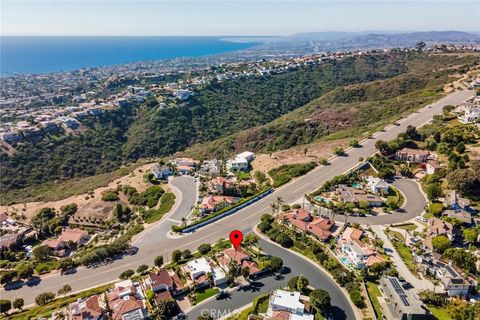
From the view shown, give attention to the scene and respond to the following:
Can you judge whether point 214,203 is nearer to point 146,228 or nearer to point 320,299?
point 146,228

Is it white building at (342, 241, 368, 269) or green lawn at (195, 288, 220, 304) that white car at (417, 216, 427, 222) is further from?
green lawn at (195, 288, 220, 304)

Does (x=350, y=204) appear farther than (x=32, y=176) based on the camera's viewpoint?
No

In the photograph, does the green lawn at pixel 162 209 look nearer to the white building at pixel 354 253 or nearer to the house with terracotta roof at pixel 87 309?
the house with terracotta roof at pixel 87 309

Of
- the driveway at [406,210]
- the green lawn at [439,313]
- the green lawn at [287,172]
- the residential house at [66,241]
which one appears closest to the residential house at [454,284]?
the green lawn at [439,313]

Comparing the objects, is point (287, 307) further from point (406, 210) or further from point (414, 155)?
point (414, 155)

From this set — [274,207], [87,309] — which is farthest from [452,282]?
[87,309]

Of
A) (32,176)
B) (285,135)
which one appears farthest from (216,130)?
(32,176)

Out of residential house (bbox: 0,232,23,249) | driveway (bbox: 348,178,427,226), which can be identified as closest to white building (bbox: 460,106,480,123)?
driveway (bbox: 348,178,427,226)

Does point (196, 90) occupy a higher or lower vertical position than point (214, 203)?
higher
